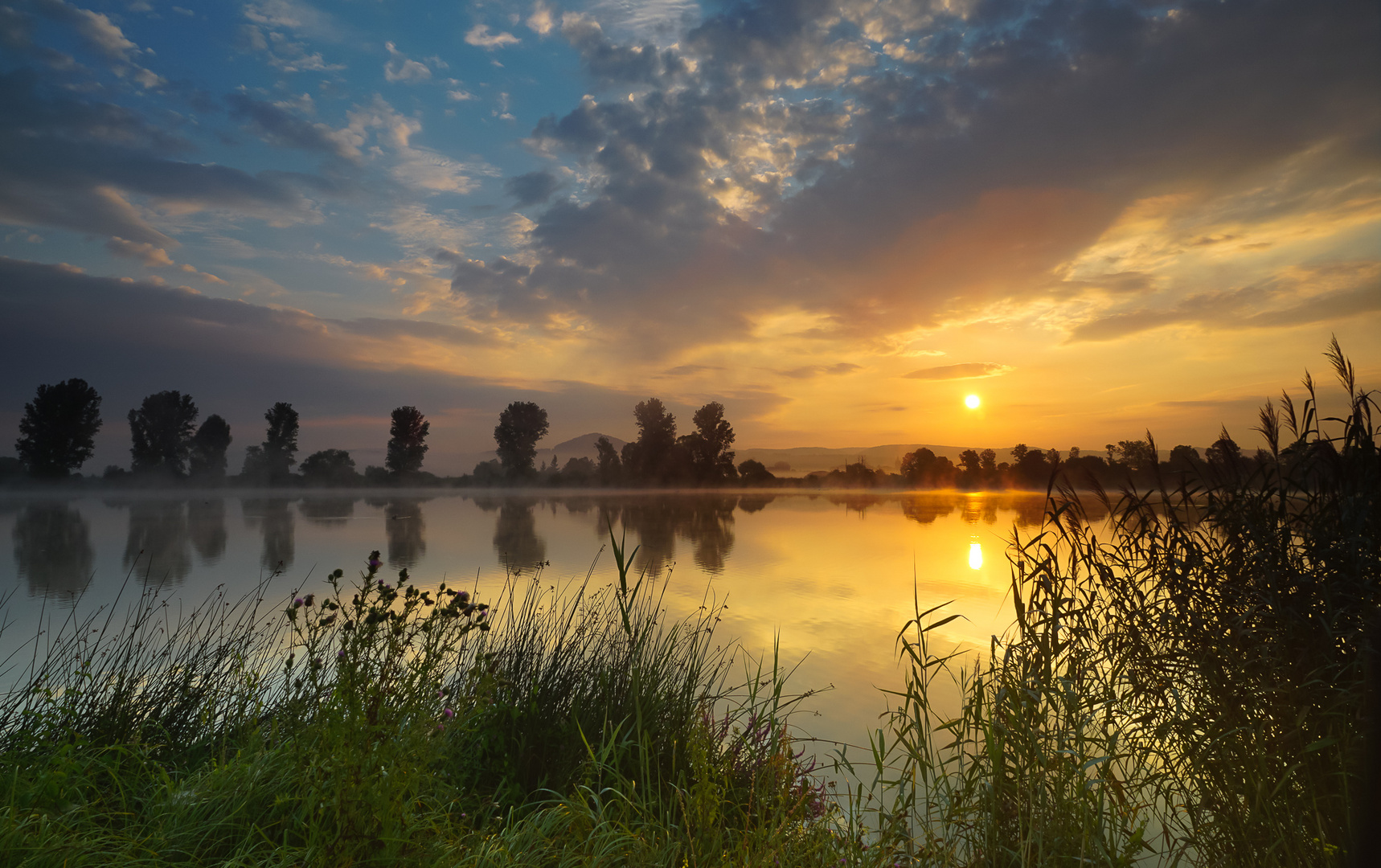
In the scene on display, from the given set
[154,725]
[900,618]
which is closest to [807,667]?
[900,618]

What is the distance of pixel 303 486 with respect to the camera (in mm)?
65875

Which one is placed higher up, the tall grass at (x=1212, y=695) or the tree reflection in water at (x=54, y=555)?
the tall grass at (x=1212, y=695)

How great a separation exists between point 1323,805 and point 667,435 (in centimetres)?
6580

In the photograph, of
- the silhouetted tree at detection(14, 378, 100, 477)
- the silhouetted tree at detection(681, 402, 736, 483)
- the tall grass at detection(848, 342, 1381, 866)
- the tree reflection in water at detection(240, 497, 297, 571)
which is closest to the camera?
the tall grass at detection(848, 342, 1381, 866)

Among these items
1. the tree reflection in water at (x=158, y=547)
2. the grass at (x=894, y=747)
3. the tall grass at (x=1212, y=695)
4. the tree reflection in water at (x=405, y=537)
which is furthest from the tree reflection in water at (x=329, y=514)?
the tall grass at (x=1212, y=695)

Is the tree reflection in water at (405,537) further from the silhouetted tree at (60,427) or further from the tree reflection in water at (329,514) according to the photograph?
the silhouetted tree at (60,427)

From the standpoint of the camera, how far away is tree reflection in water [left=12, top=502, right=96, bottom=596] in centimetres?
1231

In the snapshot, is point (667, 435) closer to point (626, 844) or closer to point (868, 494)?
point (868, 494)

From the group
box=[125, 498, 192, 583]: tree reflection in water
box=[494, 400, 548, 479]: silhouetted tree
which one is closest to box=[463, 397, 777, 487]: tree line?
box=[494, 400, 548, 479]: silhouetted tree

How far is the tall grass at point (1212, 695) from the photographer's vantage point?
284cm

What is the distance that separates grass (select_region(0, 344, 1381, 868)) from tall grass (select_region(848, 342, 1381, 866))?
0.02 metres

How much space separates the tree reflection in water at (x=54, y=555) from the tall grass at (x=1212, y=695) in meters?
8.30

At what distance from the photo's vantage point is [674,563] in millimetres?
15055

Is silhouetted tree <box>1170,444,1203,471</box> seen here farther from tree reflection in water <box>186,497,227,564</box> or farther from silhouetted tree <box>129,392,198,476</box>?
silhouetted tree <box>129,392,198,476</box>
